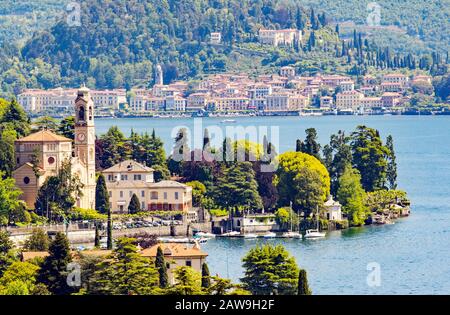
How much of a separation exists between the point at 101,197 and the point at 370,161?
28.8ft

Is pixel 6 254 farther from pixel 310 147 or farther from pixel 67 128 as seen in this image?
pixel 310 147

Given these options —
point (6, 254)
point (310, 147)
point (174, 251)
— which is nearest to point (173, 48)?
point (310, 147)

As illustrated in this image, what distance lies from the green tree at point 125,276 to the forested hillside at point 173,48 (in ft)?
376

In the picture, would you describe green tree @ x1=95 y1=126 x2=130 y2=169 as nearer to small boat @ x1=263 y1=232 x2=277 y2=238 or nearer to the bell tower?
the bell tower

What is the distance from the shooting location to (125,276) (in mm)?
16594

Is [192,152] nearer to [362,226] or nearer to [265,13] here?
[362,226]

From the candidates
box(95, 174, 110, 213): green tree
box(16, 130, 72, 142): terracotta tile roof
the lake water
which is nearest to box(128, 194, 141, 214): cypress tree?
box(95, 174, 110, 213): green tree

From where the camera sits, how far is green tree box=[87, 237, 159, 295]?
16094 mm

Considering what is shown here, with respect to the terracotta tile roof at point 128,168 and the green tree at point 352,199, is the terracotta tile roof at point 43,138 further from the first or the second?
the green tree at point 352,199

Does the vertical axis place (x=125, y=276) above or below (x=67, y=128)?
below

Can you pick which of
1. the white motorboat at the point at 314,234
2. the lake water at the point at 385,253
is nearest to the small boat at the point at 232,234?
the lake water at the point at 385,253

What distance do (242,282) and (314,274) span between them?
4357 millimetres

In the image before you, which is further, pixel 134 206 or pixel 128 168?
pixel 128 168

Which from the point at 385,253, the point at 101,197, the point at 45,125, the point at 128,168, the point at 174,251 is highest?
the point at 45,125
